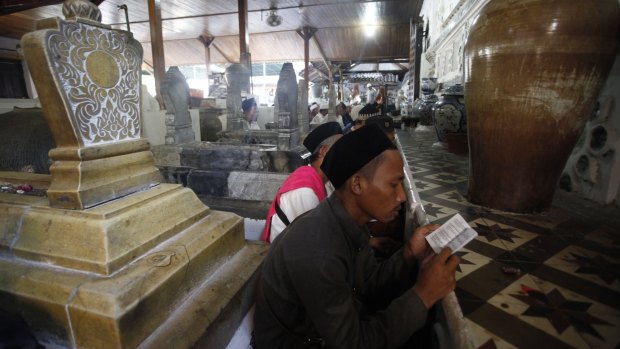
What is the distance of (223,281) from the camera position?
5.65ft

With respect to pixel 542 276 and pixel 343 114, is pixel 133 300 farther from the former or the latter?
pixel 343 114

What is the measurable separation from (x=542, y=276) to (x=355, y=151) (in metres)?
1.21

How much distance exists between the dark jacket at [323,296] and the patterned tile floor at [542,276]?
0.32 meters

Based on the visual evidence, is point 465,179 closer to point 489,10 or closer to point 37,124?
point 489,10

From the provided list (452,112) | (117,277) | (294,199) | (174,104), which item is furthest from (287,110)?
(117,277)

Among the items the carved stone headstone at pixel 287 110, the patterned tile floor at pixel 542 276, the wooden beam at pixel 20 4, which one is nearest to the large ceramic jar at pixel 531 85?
the patterned tile floor at pixel 542 276

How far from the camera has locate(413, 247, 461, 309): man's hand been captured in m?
1.22

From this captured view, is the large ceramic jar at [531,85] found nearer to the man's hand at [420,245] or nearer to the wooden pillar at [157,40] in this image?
the man's hand at [420,245]

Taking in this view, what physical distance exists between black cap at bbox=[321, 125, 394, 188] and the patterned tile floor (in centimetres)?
79

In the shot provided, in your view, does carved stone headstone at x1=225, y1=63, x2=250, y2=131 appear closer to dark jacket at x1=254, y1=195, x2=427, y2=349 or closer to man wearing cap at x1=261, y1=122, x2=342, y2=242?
man wearing cap at x1=261, y1=122, x2=342, y2=242

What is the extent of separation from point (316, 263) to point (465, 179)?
281 centimetres

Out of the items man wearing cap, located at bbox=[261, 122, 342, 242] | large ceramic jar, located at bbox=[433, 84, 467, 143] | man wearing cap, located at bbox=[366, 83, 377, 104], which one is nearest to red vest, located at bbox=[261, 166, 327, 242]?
man wearing cap, located at bbox=[261, 122, 342, 242]

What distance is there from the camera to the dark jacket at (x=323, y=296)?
107 centimetres

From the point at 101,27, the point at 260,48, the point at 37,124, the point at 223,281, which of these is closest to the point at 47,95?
the point at 101,27
